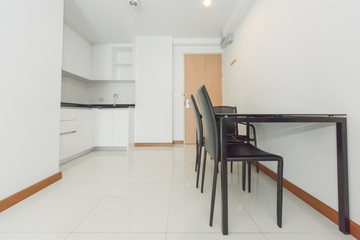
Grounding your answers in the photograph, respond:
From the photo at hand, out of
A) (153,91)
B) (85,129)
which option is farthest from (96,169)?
(153,91)

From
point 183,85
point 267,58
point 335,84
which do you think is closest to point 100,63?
point 183,85

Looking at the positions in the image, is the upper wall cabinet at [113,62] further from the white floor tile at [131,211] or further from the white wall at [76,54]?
the white floor tile at [131,211]

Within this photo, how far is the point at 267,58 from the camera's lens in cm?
177

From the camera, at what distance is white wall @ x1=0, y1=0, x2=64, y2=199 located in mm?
1169

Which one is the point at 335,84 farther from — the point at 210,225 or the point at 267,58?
the point at 210,225

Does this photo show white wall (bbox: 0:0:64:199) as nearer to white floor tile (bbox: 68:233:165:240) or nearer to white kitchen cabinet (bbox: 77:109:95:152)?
white floor tile (bbox: 68:233:165:240)

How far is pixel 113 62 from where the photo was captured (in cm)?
363

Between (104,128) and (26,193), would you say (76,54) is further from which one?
(26,193)

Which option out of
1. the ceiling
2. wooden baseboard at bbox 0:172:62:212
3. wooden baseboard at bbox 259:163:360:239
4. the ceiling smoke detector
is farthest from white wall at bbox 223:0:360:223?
wooden baseboard at bbox 0:172:62:212

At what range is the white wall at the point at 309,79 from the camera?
89 cm

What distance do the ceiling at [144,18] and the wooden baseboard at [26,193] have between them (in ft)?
8.58

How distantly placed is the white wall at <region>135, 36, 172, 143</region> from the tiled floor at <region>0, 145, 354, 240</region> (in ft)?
5.79

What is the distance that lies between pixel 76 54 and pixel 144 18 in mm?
1525

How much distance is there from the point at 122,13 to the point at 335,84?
314 cm
